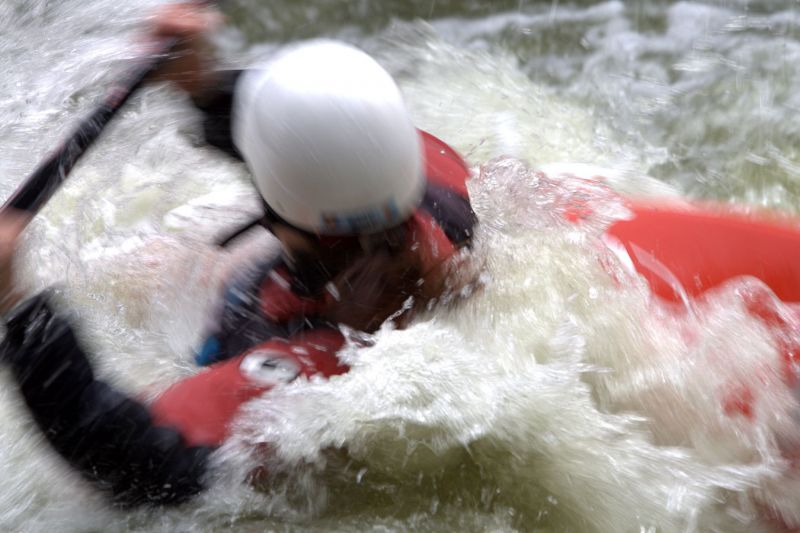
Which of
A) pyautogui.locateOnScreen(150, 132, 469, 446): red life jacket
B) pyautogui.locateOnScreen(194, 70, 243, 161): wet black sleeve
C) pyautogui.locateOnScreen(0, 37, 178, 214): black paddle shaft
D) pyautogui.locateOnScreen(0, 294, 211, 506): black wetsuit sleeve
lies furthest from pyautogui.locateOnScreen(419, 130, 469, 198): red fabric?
pyautogui.locateOnScreen(0, 294, 211, 506): black wetsuit sleeve

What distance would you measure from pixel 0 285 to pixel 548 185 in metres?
1.14

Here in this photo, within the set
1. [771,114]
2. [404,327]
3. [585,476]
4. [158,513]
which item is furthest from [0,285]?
[771,114]

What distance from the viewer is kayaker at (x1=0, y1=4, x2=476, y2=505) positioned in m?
1.28

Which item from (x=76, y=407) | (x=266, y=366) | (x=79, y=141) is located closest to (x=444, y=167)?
(x=266, y=366)

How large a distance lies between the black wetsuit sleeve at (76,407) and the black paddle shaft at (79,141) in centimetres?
21

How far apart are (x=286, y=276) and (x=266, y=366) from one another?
0.16 m

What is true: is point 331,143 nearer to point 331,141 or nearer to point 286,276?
point 331,141

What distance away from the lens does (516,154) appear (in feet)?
7.95

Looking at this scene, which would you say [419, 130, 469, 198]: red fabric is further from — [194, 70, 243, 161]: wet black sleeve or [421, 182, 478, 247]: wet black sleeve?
[194, 70, 243, 161]: wet black sleeve

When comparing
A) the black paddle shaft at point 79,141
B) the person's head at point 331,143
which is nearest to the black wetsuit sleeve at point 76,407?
the black paddle shaft at point 79,141

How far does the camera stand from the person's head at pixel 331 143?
4.12 feet

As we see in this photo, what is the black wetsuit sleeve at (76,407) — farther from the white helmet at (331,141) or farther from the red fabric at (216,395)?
the white helmet at (331,141)

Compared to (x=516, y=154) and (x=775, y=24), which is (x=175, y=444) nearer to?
(x=516, y=154)

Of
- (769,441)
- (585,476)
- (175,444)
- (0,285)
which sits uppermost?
(0,285)
